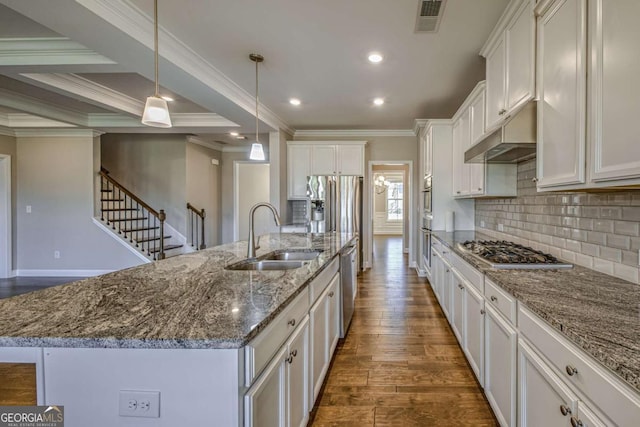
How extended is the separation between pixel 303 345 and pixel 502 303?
3.40 feet

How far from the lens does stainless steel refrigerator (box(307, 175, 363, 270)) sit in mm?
5801

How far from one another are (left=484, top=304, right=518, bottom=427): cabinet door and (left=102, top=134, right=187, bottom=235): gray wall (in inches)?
231

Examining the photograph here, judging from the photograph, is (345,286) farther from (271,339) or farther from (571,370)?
(571,370)

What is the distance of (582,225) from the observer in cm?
196

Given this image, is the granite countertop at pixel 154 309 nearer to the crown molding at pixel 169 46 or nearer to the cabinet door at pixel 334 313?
the cabinet door at pixel 334 313

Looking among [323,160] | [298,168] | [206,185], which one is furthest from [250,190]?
[323,160]

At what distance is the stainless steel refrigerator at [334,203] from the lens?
19.0 ft

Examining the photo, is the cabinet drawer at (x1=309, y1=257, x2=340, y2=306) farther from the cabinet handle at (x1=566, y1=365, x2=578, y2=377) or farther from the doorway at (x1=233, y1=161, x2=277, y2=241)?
the doorway at (x1=233, y1=161, x2=277, y2=241)

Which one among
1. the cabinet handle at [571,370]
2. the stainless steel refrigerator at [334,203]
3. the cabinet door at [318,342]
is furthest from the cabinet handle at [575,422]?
the stainless steel refrigerator at [334,203]

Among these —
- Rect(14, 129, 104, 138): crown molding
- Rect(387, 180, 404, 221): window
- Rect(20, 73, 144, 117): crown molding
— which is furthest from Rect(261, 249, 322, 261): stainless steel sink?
Rect(387, 180, 404, 221): window

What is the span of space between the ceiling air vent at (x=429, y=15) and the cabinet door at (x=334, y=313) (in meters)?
2.06

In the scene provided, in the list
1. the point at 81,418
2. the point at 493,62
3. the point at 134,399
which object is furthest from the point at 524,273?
the point at 81,418

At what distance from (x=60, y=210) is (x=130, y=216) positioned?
1.09 metres

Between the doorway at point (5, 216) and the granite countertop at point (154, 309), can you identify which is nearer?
the granite countertop at point (154, 309)
